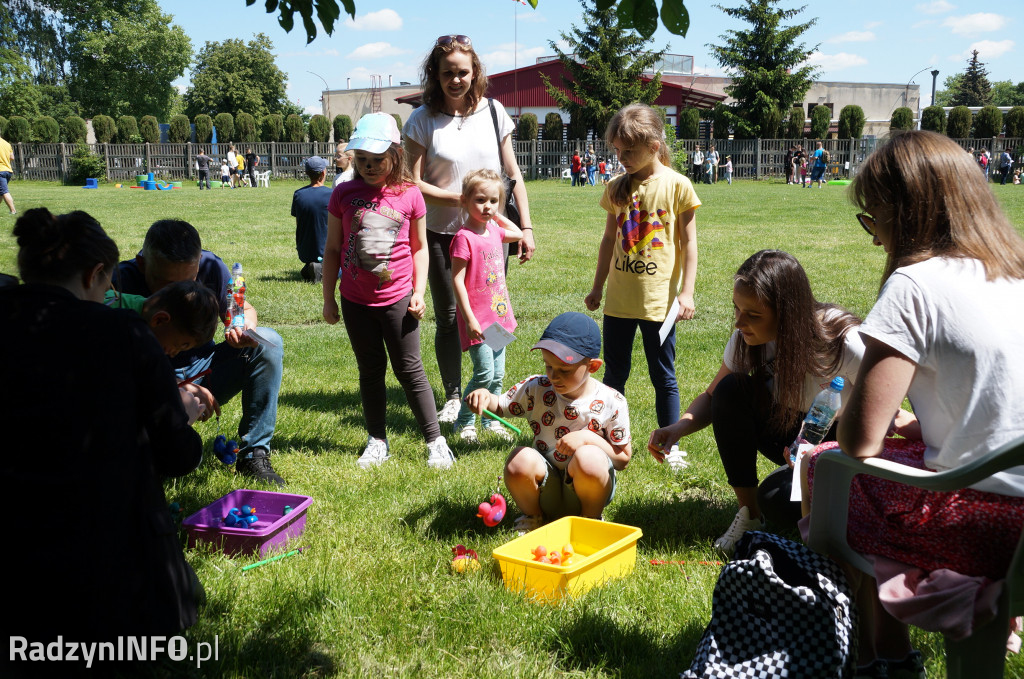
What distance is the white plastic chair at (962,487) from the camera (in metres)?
1.72

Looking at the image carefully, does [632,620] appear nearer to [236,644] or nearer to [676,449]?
[236,644]

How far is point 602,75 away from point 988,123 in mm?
19967

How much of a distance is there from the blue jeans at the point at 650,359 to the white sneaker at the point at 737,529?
3.36 ft

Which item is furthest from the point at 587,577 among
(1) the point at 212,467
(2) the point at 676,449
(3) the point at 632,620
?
(1) the point at 212,467

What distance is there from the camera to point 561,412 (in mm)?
3559

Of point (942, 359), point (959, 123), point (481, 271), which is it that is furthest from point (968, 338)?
point (959, 123)

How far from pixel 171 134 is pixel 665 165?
139ft

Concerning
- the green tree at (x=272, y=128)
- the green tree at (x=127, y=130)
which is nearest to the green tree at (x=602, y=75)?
the green tree at (x=272, y=128)

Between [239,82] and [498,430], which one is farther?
[239,82]

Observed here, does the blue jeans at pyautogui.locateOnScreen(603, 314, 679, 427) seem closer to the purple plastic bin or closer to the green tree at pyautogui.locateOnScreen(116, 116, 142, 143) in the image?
the purple plastic bin

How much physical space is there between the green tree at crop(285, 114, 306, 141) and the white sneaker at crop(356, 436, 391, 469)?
4172 cm

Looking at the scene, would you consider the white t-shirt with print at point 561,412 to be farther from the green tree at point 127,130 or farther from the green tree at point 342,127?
the green tree at point 127,130

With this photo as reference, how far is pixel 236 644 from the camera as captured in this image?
268cm

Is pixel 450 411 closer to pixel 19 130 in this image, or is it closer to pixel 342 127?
pixel 342 127
